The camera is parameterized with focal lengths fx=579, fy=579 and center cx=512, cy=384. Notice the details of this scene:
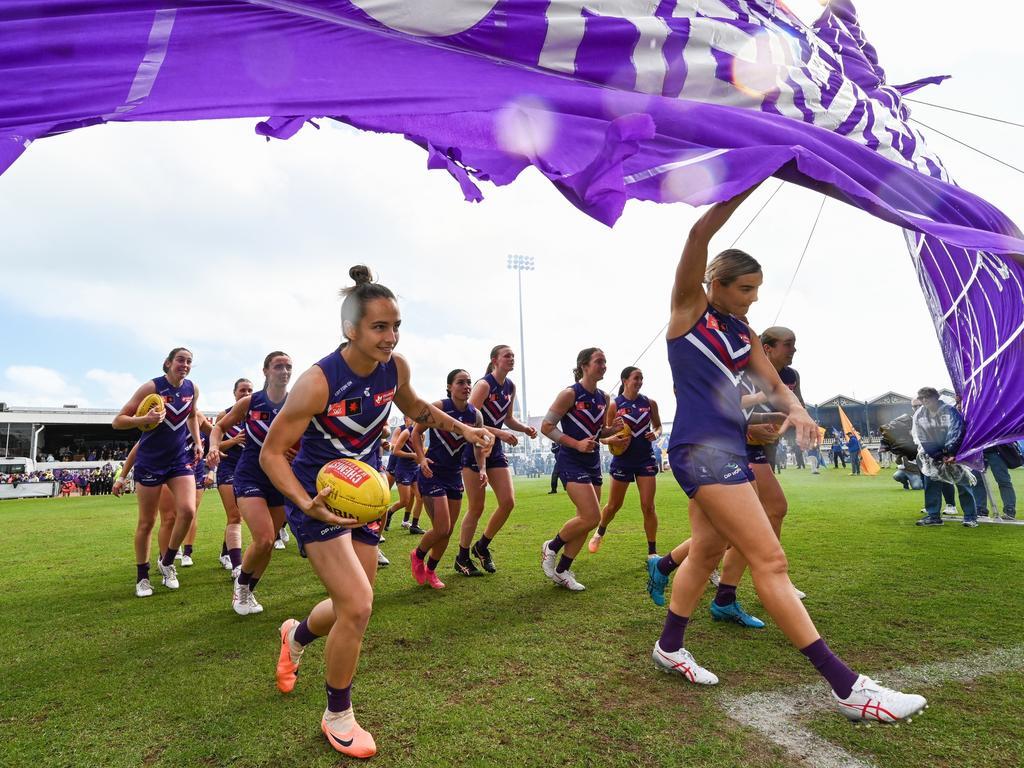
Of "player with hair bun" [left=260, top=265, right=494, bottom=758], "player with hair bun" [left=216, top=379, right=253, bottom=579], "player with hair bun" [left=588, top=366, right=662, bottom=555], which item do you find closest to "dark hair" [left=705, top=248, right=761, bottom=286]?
"player with hair bun" [left=260, top=265, right=494, bottom=758]

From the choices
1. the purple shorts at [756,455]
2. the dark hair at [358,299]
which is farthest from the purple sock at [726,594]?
the dark hair at [358,299]

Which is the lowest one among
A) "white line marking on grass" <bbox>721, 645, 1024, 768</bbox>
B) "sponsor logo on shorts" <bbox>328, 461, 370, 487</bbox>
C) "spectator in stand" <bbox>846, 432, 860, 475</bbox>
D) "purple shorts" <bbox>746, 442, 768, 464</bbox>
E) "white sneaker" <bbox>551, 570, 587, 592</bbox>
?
"spectator in stand" <bbox>846, 432, 860, 475</bbox>

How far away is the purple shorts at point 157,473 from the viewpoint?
609cm

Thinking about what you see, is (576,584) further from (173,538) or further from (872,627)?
(173,538)

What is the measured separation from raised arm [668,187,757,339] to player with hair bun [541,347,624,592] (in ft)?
8.72

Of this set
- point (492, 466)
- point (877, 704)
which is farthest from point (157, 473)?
point (877, 704)

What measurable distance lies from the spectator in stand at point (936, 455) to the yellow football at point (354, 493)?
884cm

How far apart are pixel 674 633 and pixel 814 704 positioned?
2.51 feet

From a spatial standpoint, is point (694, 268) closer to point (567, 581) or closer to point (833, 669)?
point (833, 669)

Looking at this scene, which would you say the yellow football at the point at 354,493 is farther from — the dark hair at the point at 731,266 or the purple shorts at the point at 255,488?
the purple shorts at the point at 255,488

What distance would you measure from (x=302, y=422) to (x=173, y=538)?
466 cm

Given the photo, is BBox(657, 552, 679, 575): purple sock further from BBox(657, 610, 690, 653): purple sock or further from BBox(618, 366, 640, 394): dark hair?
BBox(618, 366, 640, 394): dark hair

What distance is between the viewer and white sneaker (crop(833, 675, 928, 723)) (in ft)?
8.30

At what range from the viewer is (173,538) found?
6387mm
